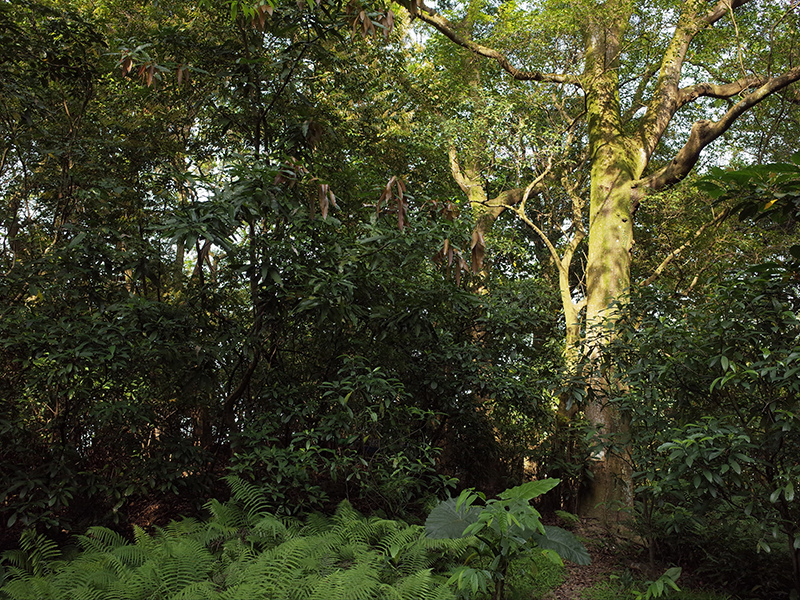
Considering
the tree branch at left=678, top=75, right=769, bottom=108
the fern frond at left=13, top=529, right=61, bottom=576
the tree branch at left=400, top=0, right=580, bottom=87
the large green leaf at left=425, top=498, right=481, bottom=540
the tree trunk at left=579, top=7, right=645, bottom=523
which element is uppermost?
the tree branch at left=400, top=0, right=580, bottom=87

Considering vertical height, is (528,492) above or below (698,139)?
below

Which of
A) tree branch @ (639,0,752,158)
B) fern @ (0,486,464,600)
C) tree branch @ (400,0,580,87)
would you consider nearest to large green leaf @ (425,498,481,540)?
fern @ (0,486,464,600)

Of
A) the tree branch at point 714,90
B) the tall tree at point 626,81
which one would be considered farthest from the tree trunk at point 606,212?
the tree branch at point 714,90

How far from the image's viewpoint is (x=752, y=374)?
3.49m

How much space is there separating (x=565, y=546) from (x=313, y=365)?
2795 millimetres

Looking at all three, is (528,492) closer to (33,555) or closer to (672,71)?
(33,555)

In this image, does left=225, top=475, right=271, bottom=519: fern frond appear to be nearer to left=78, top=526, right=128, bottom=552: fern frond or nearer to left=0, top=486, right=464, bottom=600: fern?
left=0, top=486, right=464, bottom=600: fern

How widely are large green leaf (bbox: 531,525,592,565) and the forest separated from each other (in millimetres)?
20

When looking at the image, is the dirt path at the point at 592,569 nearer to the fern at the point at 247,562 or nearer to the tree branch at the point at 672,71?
the fern at the point at 247,562

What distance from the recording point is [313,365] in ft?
18.1

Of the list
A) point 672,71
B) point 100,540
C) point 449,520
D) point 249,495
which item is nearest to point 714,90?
point 672,71

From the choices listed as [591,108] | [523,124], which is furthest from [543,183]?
[591,108]

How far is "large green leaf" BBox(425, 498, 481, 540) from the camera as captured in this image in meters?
3.94

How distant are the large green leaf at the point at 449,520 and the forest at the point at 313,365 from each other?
0.9 inches
